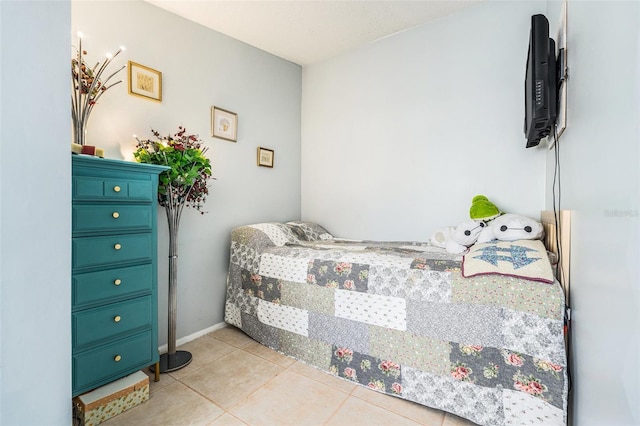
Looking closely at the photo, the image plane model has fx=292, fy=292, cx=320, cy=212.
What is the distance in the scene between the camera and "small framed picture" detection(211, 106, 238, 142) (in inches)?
99.3

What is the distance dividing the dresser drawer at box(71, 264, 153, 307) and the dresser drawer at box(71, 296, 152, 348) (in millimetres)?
54

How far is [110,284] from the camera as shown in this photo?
5.02 feet

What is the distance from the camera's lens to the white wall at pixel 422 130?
2.21 meters

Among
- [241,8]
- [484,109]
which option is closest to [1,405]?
[241,8]

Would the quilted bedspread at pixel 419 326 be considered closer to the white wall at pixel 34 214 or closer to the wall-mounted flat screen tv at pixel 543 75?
the wall-mounted flat screen tv at pixel 543 75

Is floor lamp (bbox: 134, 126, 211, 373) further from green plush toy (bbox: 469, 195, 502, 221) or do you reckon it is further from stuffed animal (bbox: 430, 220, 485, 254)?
green plush toy (bbox: 469, 195, 502, 221)

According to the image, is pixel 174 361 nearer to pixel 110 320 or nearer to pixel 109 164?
pixel 110 320

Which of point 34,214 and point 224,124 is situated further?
point 224,124

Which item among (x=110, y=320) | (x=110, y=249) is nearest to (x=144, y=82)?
(x=110, y=249)

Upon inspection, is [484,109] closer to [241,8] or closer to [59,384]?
[241,8]

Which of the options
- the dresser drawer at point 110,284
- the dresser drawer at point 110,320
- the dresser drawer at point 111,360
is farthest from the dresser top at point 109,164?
the dresser drawer at point 111,360

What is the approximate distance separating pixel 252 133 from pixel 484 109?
2.04 metres

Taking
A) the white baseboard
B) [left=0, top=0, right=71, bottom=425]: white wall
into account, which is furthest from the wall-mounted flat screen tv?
the white baseboard

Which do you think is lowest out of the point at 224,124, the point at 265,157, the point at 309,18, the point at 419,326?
the point at 419,326
